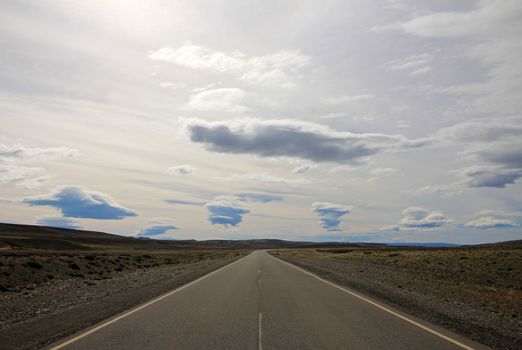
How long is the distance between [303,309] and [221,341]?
5213mm

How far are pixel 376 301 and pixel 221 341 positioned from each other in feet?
27.6

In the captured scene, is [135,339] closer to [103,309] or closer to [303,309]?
[103,309]

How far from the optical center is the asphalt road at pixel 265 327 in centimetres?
864

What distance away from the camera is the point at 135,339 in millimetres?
9039

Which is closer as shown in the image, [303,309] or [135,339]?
[135,339]

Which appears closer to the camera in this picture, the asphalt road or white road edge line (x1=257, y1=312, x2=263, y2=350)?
white road edge line (x1=257, y1=312, x2=263, y2=350)

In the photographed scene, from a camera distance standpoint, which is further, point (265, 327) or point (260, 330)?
point (265, 327)

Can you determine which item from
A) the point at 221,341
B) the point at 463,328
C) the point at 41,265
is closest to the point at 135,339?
the point at 221,341

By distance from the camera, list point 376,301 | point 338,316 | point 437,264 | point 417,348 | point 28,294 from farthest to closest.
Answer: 1. point 437,264
2. point 28,294
3. point 376,301
4. point 338,316
5. point 417,348

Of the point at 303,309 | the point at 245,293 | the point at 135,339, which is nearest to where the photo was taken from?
the point at 135,339

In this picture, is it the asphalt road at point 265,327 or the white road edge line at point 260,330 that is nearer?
the white road edge line at point 260,330

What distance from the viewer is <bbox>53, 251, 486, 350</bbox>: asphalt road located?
8.64 meters

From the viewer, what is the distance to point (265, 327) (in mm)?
10453

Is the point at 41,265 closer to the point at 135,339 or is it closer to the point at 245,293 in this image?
the point at 245,293
